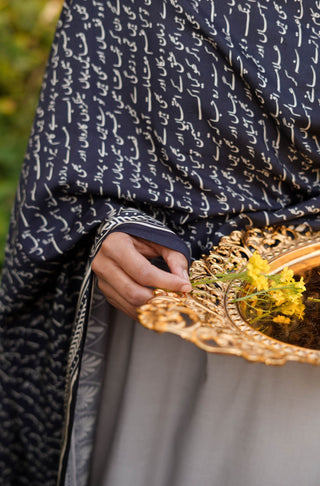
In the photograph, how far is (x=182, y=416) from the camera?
85cm

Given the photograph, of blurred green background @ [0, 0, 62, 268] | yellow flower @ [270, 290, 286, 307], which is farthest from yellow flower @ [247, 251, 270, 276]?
blurred green background @ [0, 0, 62, 268]

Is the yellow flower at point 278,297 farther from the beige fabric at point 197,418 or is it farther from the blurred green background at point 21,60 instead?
the blurred green background at point 21,60

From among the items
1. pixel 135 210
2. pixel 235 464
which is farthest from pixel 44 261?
pixel 235 464

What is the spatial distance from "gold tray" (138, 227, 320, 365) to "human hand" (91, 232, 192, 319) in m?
0.03

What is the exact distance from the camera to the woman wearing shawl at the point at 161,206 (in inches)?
29.4

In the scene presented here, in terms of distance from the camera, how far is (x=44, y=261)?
0.87 meters

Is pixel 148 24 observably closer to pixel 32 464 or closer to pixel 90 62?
pixel 90 62

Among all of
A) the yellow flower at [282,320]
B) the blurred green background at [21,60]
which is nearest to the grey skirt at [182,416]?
the yellow flower at [282,320]

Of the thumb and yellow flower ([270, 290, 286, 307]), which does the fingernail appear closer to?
the thumb

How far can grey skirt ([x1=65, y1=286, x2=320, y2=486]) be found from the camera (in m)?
0.72

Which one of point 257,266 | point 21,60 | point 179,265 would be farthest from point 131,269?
point 21,60

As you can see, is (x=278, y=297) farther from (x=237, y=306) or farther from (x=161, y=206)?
(x=161, y=206)

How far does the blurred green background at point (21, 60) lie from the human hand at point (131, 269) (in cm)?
169

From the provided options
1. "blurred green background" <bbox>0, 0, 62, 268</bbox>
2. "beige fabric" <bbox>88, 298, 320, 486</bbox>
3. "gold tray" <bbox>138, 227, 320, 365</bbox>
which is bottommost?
"beige fabric" <bbox>88, 298, 320, 486</bbox>
